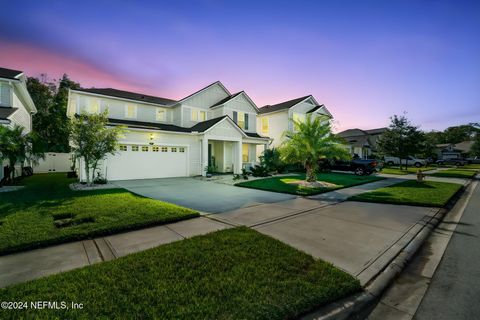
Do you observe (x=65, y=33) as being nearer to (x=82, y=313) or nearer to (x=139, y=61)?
(x=139, y=61)

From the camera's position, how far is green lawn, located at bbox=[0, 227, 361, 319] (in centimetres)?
221

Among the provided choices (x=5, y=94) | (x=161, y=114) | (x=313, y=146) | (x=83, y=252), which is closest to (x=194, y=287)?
(x=83, y=252)

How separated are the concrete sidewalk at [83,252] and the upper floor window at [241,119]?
16.3 metres

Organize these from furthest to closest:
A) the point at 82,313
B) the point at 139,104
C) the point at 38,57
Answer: the point at 139,104 → the point at 38,57 → the point at 82,313

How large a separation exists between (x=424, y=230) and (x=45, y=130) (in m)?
41.7

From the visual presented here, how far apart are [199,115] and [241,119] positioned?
431 cm

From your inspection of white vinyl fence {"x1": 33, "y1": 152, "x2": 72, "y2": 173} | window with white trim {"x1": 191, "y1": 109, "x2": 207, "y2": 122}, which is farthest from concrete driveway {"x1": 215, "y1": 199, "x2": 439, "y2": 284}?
Answer: white vinyl fence {"x1": 33, "y1": 152, "x2": 72, "y2": 173}

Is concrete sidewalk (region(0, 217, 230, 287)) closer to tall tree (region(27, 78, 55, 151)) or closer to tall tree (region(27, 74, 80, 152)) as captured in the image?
tall tree (region(27, 74, 80, 152))

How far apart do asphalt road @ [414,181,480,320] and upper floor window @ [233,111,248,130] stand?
692 inches

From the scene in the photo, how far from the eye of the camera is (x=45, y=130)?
2992cm

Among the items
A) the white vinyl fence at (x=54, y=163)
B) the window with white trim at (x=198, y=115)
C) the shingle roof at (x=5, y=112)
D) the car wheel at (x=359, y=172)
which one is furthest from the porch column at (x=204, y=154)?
the white vinyl fence at (x=54, y=163)

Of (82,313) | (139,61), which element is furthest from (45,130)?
(82,313)

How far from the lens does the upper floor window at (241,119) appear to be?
20394 millimetres

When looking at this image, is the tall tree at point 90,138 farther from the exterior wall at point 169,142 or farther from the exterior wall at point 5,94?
the exterior wall at point 5,94
